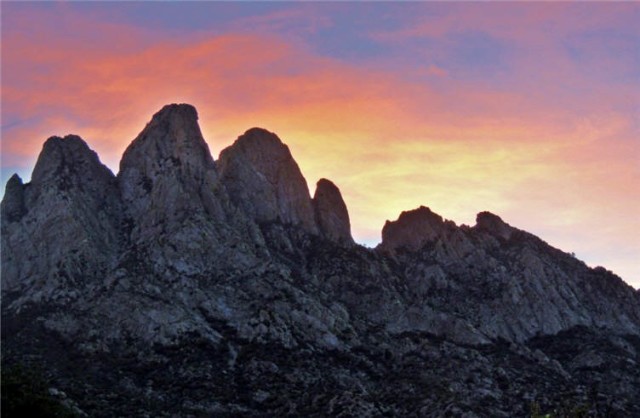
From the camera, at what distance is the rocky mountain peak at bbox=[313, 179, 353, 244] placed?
614ft

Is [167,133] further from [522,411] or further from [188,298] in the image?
[522,411]

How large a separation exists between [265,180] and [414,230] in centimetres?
4030

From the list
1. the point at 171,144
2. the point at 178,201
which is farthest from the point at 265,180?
the point at 178,201

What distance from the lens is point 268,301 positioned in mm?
135875

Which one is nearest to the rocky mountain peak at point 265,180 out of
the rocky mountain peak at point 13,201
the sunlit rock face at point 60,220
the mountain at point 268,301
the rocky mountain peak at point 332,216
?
the mountain at point 268,301

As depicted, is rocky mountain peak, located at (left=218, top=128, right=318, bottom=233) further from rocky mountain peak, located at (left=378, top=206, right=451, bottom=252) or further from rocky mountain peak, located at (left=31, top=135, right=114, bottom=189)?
rocky mountain peak, located at (left=31, top=135, right=114, bottom=189)

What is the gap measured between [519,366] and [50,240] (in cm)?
8667

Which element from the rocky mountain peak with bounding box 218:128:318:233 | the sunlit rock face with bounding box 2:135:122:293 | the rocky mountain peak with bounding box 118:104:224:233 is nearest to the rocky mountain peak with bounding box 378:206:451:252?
the rocky mountain peak with bounding box 218:128:318:233

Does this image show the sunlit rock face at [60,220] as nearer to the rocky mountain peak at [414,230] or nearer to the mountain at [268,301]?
the mountain at [268,301]

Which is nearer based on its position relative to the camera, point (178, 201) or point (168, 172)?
point (178, 201)

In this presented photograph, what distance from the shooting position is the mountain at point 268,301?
118m

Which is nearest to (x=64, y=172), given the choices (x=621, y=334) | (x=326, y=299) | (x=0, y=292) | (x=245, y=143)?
(x=0, y=292)

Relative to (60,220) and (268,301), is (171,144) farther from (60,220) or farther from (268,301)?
(268,301)

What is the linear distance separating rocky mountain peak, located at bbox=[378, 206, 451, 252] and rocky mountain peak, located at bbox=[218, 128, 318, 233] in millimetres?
23722
